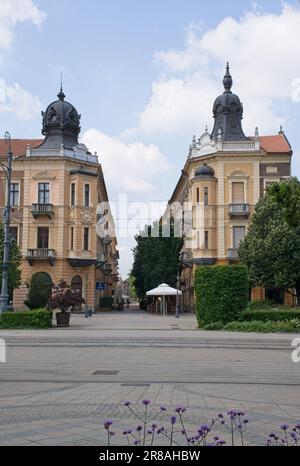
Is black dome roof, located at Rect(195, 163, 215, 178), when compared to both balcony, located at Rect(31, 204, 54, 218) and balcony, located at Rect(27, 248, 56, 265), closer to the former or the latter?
balcony, located at Rect(31, 204, 54, 218)

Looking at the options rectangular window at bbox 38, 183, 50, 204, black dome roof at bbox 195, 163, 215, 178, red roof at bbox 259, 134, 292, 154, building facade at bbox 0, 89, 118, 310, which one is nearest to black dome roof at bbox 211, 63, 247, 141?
red roof at bbox 259, 134, 292, 154

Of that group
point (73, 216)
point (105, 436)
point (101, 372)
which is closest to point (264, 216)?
point (73, 216)

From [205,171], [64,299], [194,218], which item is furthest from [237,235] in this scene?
[64,299]

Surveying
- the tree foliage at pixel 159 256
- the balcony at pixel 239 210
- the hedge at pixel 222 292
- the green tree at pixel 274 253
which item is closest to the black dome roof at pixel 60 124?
the tree foliage at pixel 159 256

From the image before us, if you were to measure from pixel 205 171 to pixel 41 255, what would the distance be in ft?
57.1

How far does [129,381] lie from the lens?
12391mm

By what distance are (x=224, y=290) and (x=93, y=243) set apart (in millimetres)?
27006

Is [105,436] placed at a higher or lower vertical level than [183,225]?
lower

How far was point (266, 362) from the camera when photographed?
16438 millimetres

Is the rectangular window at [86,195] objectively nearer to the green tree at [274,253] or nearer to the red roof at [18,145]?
the red roof at [18,145]

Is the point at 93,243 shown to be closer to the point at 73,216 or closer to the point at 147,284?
the point at 73,216

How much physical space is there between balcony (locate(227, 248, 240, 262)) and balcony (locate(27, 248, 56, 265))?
1621cm

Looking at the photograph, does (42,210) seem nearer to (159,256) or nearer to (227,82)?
(159,256)

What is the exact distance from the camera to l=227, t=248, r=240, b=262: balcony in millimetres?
50531
